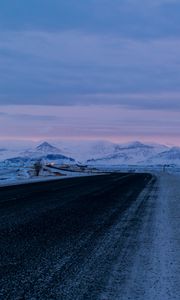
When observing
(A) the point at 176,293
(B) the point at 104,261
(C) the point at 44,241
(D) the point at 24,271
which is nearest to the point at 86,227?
(C) the point at 44,241

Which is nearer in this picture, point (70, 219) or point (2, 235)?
point (2, 235)

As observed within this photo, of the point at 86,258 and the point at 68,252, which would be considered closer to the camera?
the point at 86,258

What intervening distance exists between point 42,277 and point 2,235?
3982mm

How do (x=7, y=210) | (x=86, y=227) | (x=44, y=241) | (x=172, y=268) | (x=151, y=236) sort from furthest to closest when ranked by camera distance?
(x=7, y=210) → (x=86, y=227) → (x=151, y=236) → (x=44, y=241) → (x=172, y=268)

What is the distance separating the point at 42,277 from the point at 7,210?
964cm

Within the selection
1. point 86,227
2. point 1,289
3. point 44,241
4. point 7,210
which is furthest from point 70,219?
point 1,289

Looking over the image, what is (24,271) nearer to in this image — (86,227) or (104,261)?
(104,261)

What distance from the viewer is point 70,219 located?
14.3 meters

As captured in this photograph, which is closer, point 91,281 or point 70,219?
point 91,281

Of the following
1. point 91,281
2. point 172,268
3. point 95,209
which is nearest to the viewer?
point 91,281

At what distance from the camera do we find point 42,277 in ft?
22.3

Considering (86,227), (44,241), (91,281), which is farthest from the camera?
(86,227)

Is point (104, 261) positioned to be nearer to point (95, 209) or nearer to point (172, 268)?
point (172, 268)

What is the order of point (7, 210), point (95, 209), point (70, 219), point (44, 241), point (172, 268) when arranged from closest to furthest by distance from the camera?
point (172, 268) → point (44, 241) → point (70, 219) → point (7, 210) → point (95, 209)
